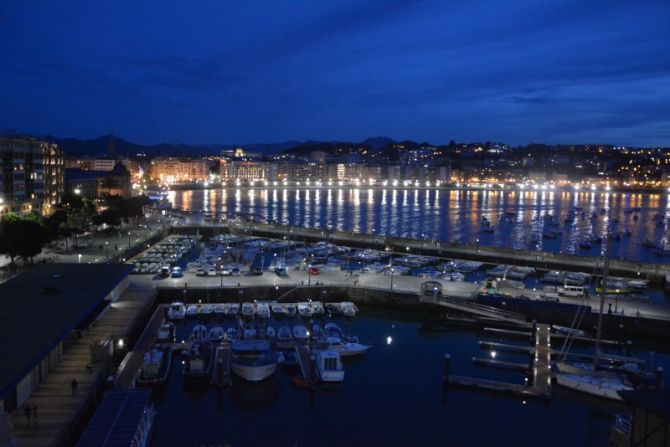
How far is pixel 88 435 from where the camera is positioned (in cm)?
615

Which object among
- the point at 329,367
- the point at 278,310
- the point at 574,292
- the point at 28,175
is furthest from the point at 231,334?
the point at 28,175

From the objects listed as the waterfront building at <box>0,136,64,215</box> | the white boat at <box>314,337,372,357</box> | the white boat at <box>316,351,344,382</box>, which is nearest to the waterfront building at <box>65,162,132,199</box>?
the waterfront building at <box>0,136,64,215</box>

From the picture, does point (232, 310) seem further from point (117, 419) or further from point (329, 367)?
point (117, 419)

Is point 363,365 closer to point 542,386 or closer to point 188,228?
point 542,386

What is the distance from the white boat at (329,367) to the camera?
9102 millimetres

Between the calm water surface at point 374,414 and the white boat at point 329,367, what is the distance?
0.60 ft

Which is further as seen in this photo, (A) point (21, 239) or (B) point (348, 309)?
(A) point (21, 239)

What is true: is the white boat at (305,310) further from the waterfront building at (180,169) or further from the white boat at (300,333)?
the waterfront building at (180,169)

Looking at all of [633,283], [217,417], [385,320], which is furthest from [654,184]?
[217,417]

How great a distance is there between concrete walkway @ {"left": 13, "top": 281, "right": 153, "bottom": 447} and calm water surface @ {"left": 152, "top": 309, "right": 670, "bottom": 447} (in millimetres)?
1127

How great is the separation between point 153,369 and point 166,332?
184 cm

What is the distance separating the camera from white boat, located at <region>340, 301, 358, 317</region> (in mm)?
12641

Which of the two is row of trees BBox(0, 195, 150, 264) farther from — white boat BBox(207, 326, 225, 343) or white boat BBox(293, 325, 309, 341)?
white boat BBox(293, 325, 309, 341)

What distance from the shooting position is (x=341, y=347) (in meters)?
10.3
